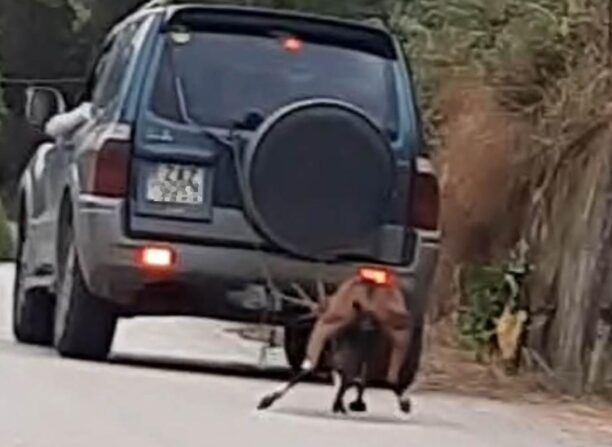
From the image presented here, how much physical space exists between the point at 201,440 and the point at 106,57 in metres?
5.53

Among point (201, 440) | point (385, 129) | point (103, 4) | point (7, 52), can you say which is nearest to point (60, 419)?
point (201, 440)

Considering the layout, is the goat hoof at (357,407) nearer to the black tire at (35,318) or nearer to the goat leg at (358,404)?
the goat leg at (358,404)

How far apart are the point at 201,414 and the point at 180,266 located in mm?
2200

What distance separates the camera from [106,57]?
15656 mm

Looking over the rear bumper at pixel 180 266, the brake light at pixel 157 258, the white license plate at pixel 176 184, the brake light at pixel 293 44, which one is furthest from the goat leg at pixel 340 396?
the brake light at pixel 293 44

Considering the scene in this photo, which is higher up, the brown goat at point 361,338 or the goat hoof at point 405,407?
the brown goat at point 361,338

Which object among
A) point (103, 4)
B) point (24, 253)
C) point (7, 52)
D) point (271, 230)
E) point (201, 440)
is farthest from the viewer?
point (7, 52)

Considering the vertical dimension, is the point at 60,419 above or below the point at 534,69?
below

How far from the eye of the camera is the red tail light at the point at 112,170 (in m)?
13.7

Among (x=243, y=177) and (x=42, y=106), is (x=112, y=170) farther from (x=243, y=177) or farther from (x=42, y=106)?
(x=42, y=106)

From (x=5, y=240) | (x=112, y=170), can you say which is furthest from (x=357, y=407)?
(x=5, y=240)

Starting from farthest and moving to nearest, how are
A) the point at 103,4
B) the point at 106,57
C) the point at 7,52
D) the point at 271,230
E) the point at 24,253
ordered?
the point at 7,52 → the point at 103,4 → the point at 24,253 → the point at 106,57 → the point at 271,230

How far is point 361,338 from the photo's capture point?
12102 millimetres

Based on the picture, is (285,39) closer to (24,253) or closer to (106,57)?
(106,57)
